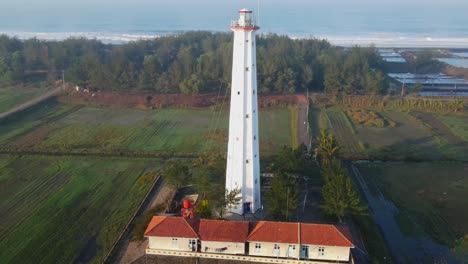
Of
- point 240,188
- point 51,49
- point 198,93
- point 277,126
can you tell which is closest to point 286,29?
point 51,49

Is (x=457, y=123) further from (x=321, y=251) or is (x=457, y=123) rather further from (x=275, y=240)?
(x=275, y=240)

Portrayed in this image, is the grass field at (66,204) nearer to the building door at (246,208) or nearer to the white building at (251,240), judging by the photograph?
the white building at (251,240)

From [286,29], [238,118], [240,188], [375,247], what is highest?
[286,29]

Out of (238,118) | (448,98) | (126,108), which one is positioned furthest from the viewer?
(448,98)

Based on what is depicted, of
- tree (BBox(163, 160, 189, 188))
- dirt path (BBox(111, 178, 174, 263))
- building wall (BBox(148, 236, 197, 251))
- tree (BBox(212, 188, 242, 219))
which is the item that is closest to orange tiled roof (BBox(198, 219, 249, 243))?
building wall (BBox(148, 236, 197, 251))

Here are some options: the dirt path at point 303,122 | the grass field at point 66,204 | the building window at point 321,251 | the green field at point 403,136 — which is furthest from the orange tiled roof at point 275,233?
the green field at point 403,136

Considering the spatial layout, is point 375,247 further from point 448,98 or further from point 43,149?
point 448,98
